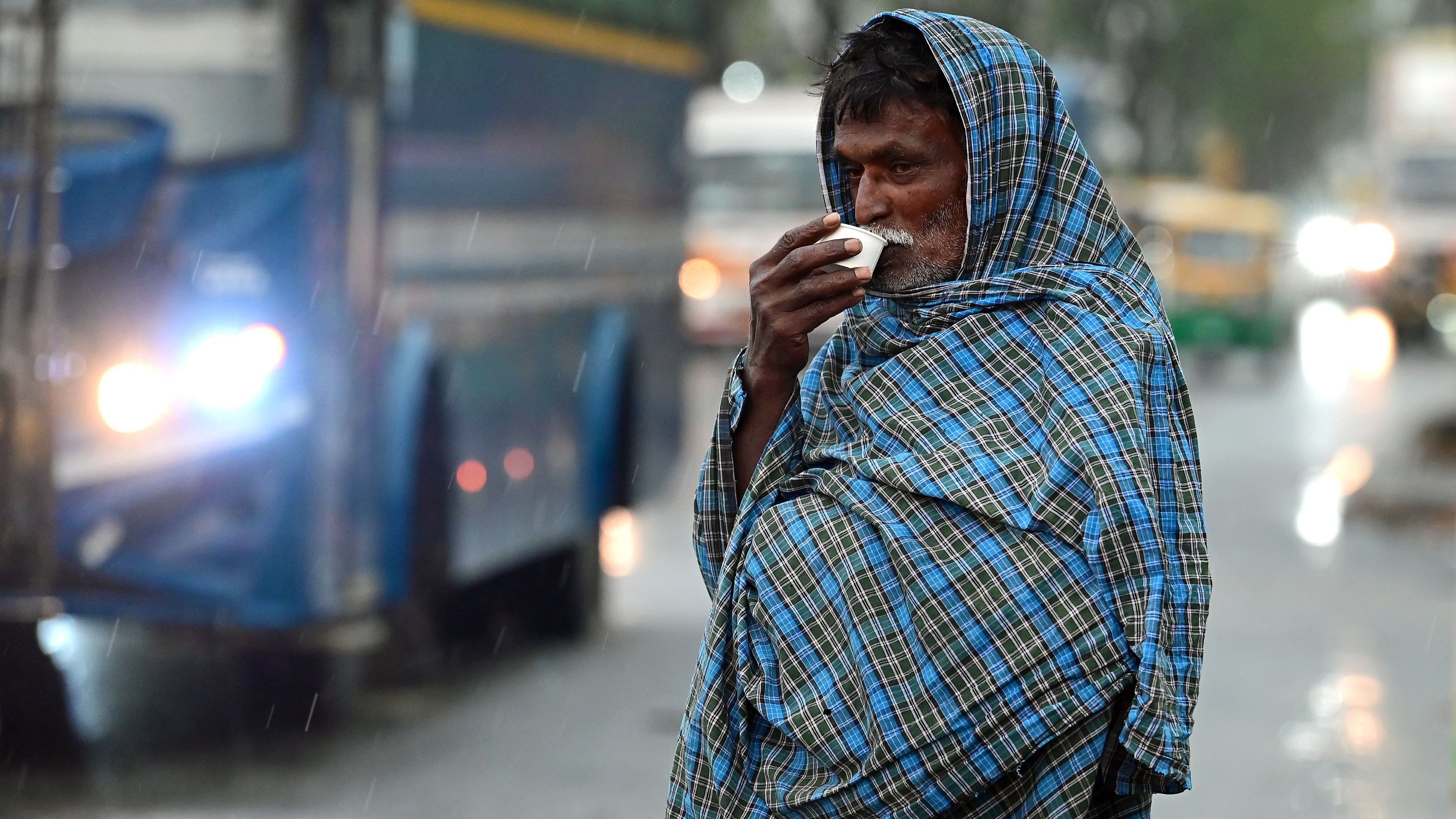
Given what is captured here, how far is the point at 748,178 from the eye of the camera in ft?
68.2

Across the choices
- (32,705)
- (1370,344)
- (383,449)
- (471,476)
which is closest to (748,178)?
(471,476)

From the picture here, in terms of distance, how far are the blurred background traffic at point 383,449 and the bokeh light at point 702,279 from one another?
11656mm

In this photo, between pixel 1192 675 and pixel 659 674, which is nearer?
pixel 1192 675

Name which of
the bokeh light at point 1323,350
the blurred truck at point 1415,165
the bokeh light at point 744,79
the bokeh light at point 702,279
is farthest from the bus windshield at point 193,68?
the bokeh light at point 744,79

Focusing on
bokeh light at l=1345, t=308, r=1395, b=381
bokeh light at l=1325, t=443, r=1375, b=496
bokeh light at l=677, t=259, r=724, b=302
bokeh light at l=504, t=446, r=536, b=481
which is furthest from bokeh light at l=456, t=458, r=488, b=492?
bokeh light at l=1345, t=308, r=1395, b=381

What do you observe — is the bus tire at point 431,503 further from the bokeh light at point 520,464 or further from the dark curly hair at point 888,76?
the dark curly hair at point 888,76

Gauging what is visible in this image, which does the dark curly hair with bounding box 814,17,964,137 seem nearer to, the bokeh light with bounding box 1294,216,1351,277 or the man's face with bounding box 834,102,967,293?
the man's face with bounding box 834,102,967,293

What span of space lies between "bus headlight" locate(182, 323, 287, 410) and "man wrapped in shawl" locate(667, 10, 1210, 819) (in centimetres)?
355

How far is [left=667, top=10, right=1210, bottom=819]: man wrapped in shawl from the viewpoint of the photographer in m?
1.99

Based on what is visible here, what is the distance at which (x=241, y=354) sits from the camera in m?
5.58

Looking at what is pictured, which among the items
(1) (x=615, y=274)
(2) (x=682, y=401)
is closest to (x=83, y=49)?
(1) (x=615, y=274)

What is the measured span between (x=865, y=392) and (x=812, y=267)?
157mm

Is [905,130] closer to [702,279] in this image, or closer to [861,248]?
[861,248]

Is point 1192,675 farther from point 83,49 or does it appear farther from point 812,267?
point 83,49
